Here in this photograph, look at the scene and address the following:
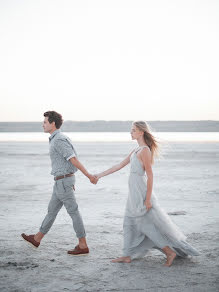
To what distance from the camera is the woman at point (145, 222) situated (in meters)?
4.78

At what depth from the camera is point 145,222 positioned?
4.84 meters

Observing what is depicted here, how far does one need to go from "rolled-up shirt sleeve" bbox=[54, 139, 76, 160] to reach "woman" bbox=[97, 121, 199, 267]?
0.78m

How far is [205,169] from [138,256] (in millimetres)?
10326

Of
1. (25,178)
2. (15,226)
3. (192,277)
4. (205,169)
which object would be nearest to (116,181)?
(25,178)

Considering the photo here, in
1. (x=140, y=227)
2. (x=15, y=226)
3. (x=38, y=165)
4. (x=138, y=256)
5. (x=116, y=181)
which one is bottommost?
(x=38, y=165)

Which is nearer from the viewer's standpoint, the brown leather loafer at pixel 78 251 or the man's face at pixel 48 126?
the brown leather loafer at pixel 78 251

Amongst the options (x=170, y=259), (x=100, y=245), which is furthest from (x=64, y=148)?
(x=170, y=259)

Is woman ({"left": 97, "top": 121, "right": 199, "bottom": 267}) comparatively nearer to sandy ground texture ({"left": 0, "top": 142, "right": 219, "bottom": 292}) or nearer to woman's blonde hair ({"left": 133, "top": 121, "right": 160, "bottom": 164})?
woman's blonde hair ({"left": 133, "top": 121, "right": 160, "bottom": 164})

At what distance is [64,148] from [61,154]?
121 mm

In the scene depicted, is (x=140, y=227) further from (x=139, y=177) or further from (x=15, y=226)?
(x=15, y=226)

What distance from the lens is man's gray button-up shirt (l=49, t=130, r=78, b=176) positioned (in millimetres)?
4988

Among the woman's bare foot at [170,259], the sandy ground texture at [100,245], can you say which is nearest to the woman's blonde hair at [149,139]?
the woman's bare foot at [170,259]

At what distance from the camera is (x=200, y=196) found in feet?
30.3

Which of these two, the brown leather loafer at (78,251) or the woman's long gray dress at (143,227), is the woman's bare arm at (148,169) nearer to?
the woman's long gray dress at (143,227)
